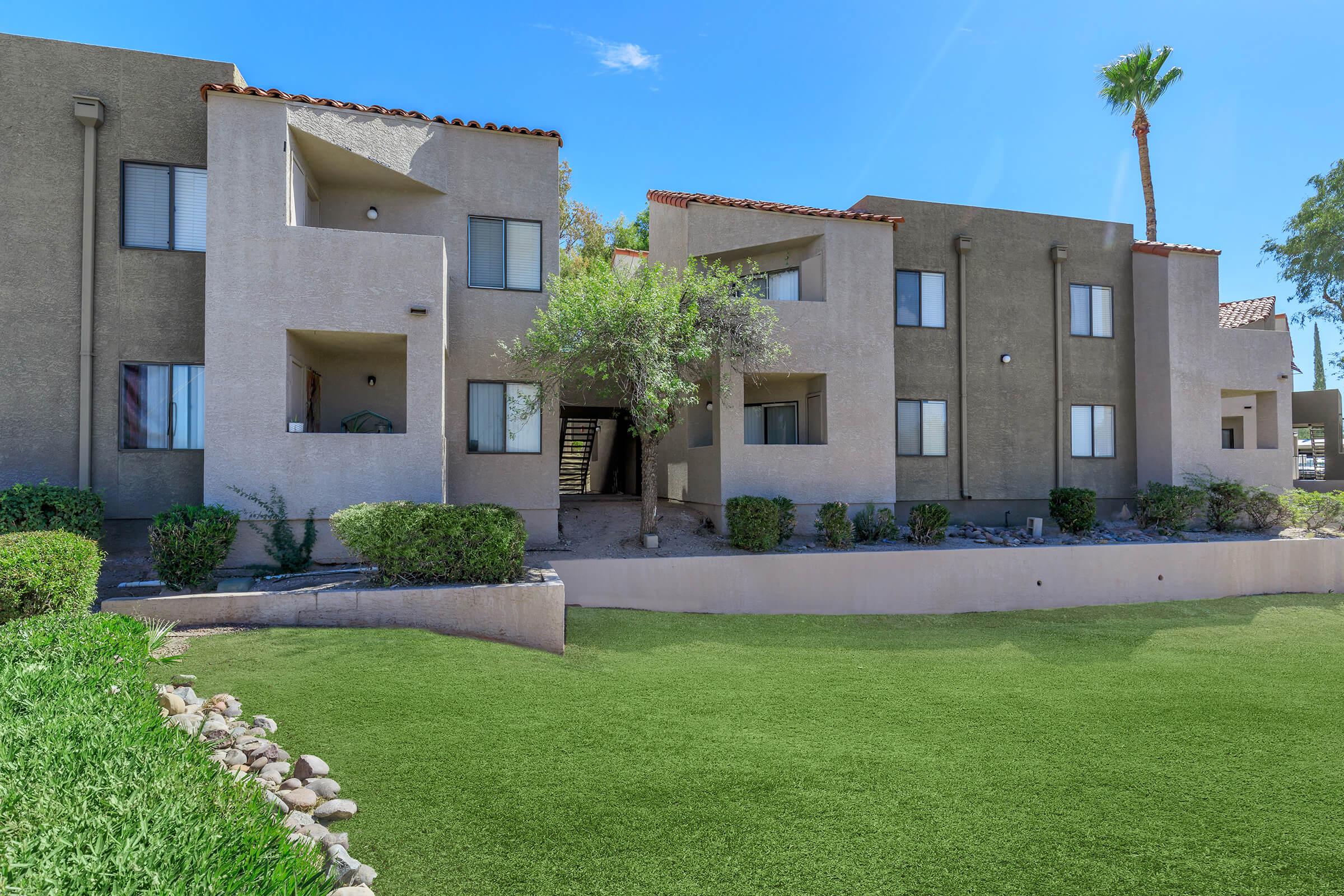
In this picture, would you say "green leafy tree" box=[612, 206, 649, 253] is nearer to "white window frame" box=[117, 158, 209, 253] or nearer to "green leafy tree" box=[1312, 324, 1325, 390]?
"white window frame" box=[117, 158, 209, 253]

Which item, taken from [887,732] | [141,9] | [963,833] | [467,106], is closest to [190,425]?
[141,9]

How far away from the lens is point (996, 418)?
1744 centimetres

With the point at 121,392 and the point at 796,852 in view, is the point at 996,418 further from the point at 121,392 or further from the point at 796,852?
the point at 121,392

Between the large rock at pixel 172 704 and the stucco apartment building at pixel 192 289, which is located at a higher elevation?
the stucco apartment building at pixel 192 289

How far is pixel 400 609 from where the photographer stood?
8.40m

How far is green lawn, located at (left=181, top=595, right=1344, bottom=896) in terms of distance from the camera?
3.65m

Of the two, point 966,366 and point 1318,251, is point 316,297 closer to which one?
point 966,366

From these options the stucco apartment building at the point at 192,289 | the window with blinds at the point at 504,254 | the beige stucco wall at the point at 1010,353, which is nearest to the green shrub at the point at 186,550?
the stucco apartment building at the point at 192,289

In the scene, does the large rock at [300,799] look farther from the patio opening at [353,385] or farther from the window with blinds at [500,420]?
the window with blinds at [500,420]

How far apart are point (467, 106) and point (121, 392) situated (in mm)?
7968

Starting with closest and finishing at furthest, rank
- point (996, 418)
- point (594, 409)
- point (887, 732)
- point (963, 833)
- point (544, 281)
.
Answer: point (963, 833)
point (887, 732)
point (544, 281)
point (996, 418)
point (594, 409)

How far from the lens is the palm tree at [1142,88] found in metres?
24.9

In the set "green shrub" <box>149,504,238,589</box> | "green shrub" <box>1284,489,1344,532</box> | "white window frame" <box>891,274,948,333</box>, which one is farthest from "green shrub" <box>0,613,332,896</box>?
"green shrub" <box>1284,489,1344,532</box>

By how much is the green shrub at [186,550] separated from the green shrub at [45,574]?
121 centimetres
